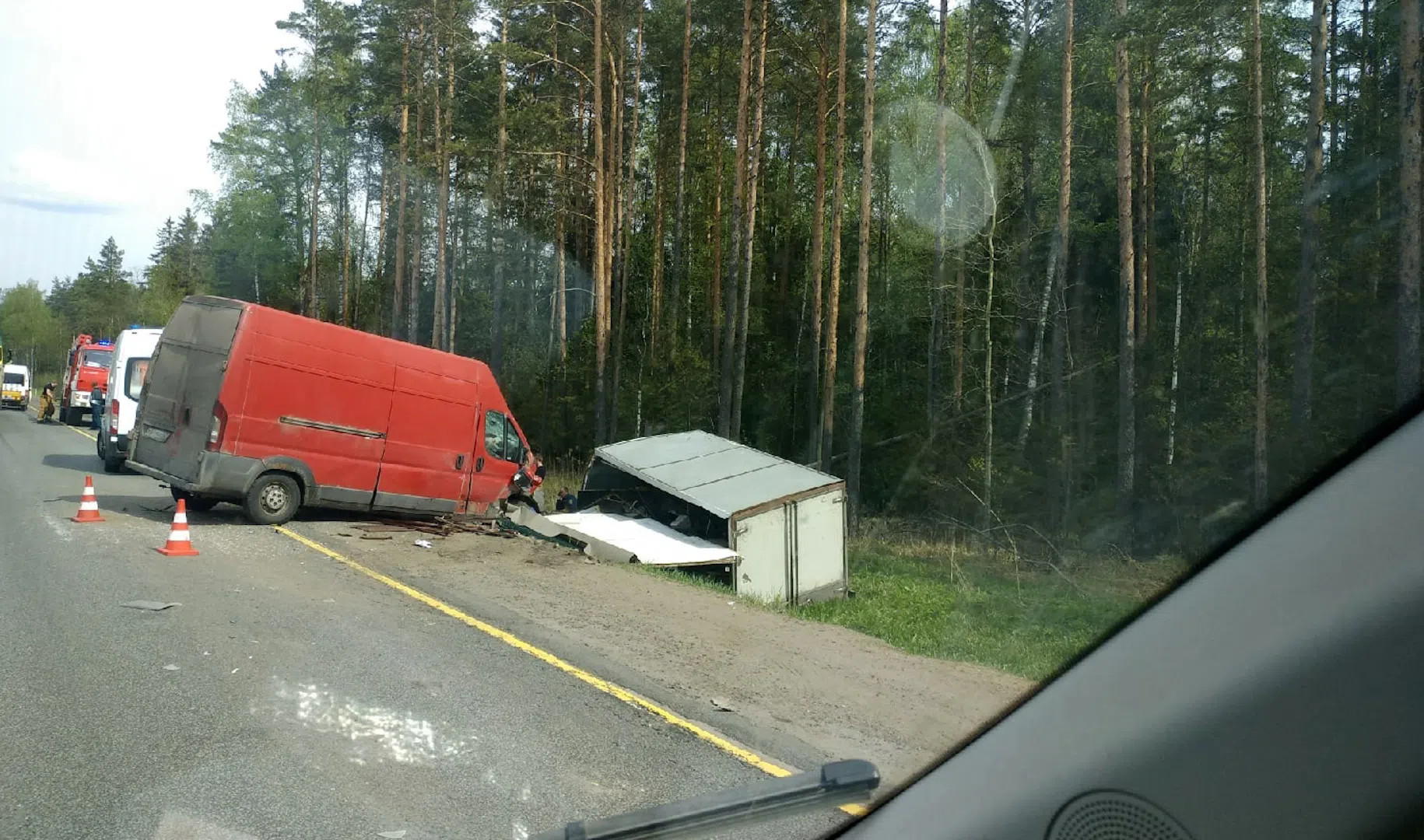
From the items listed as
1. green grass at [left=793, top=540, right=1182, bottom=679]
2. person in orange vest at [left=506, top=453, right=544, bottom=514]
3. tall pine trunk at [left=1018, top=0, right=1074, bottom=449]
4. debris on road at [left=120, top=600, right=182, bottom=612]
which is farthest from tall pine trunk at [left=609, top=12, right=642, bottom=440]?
debris on road at [left=120, top=600, right=182, bottom=612]

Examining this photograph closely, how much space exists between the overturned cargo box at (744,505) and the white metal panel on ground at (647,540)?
251mm

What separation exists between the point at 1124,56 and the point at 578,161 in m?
15.3

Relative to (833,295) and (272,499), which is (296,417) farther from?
(833,295)

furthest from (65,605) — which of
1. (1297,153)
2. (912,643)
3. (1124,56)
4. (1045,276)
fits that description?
(1045,276)

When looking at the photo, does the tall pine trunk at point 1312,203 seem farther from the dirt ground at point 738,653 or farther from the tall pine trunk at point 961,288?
the tall pine trunk at point 961,288

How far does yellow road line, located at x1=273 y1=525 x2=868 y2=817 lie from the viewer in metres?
5.77

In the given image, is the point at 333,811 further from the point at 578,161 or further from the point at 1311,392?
the point at 578,161

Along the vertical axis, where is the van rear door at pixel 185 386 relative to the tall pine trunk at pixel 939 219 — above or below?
below

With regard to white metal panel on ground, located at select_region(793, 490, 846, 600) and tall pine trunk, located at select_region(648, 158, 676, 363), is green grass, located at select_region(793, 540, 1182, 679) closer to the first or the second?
white metal panel on ground, located at select_region(793, 490, 846, 600)

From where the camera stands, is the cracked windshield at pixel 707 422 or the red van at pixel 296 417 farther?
the red van at pixel 296 417

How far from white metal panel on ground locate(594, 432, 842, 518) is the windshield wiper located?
38.9 feet

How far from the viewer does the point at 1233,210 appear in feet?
65.0

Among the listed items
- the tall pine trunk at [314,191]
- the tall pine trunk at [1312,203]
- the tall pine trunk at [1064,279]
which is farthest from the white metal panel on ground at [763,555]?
the tall pine trunk at [314,191]

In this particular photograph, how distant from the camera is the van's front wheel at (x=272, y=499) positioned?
47.4 feet
